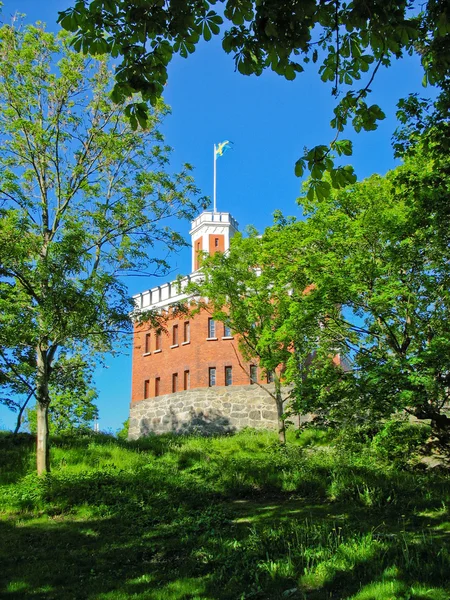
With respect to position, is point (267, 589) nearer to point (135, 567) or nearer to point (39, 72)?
point (135, 567)

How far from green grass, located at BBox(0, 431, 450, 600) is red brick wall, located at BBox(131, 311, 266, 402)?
16.7 metres

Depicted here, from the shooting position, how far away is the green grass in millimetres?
6043

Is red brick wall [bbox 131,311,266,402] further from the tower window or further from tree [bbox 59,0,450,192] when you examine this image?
tree [bbox 59,0,450,192]

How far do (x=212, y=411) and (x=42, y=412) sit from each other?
58.0 feet

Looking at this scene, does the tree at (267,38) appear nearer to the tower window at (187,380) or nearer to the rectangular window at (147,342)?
the tower window at (187,380)

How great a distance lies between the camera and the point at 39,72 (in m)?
14.5

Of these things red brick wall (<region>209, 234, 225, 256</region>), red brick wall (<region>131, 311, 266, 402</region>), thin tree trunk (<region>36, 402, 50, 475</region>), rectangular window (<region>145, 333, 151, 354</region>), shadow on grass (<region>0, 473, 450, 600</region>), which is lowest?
shadow on grass (<region>0, 473, 450, 600</region>)

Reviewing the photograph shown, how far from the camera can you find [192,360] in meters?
34.5

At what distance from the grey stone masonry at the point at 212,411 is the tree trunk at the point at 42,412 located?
1615 centimetres

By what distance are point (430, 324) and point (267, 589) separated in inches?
354

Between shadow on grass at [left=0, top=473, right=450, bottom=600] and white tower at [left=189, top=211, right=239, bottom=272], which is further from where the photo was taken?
white tower at [left=189, top=211, right=239, bottom=272]

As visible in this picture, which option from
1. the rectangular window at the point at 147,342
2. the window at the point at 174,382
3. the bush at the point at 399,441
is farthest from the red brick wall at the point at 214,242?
the bush at the point at 399,441

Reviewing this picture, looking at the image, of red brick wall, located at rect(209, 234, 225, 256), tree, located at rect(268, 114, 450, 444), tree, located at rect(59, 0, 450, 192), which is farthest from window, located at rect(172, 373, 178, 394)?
tree, located at rect(59, 0, 450, 192)

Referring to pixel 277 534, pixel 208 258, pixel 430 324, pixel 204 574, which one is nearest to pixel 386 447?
pixel 430 324
